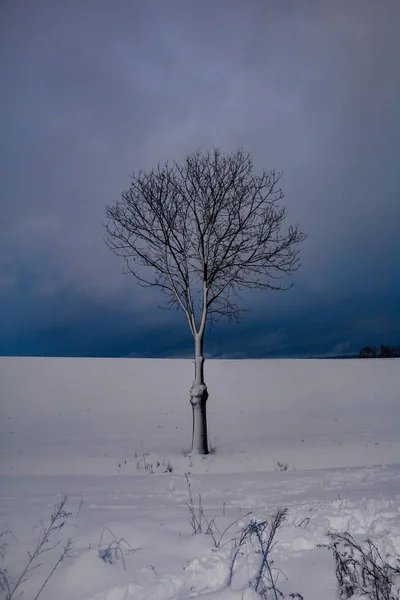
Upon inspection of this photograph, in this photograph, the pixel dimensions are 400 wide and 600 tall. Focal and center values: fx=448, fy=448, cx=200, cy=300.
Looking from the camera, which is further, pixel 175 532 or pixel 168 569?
pixel 175 532

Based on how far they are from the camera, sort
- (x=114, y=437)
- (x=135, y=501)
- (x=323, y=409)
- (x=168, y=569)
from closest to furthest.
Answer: (x=168, y=569)
(x=135, y=501)
(x=114, y=437)
(x=323, y=409)

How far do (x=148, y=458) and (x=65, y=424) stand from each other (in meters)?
10.8

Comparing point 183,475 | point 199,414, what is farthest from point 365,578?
point 199,414

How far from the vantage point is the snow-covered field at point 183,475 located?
3307 millimetres

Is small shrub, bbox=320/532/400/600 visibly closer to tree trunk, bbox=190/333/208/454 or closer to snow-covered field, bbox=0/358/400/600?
snow-covered field, bbox=0/358/400/600

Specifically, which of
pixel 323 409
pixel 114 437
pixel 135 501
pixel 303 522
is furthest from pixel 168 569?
pixel 323 409

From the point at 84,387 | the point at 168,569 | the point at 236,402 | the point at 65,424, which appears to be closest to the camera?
the point at 168,569

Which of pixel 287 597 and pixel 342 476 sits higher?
pixel 287 597

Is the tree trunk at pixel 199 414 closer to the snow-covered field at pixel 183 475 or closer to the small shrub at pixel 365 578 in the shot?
the snow-covered field at pixel 183 475

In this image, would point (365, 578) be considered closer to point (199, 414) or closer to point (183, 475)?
point (183, 475)

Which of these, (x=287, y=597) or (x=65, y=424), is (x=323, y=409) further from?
(x=287, y=597)

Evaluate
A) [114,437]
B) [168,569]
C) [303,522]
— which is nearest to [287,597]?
[168,569]

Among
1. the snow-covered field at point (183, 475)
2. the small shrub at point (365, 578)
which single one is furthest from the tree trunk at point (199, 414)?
the small shrub at point (365, 578)

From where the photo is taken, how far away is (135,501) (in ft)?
20.6
